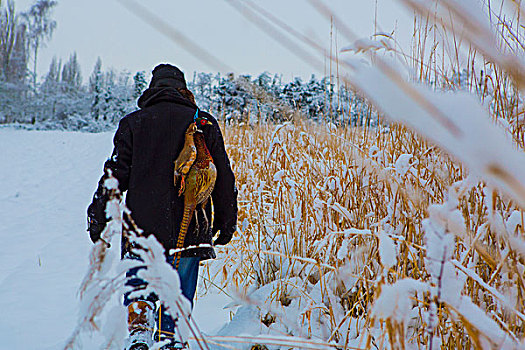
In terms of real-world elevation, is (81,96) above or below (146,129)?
above

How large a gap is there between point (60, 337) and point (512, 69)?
259 centimetres

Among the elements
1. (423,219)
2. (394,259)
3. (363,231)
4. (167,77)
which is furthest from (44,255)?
(394,259)

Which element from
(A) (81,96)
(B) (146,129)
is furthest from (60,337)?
(A) (81,96)

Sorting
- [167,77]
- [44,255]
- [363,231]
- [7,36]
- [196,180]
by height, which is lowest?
[44,255]

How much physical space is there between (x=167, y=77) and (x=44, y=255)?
2.59 m

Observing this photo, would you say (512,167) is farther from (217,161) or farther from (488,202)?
(217,161)

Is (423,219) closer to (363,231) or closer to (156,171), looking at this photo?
(363,231)

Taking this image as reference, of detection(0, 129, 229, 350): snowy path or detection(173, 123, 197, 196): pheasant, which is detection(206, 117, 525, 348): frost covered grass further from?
detection(0, 129, 229, 350): snowy path

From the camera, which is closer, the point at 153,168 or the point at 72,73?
the point at 153,168

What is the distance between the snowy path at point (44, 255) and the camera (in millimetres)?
2301

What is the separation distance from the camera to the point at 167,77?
6.74ft

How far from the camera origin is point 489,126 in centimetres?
21

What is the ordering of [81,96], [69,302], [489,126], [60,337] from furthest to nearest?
[81,96] → [69,302] → [60,337] → [489,126]

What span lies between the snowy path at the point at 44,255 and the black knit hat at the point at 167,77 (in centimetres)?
139
